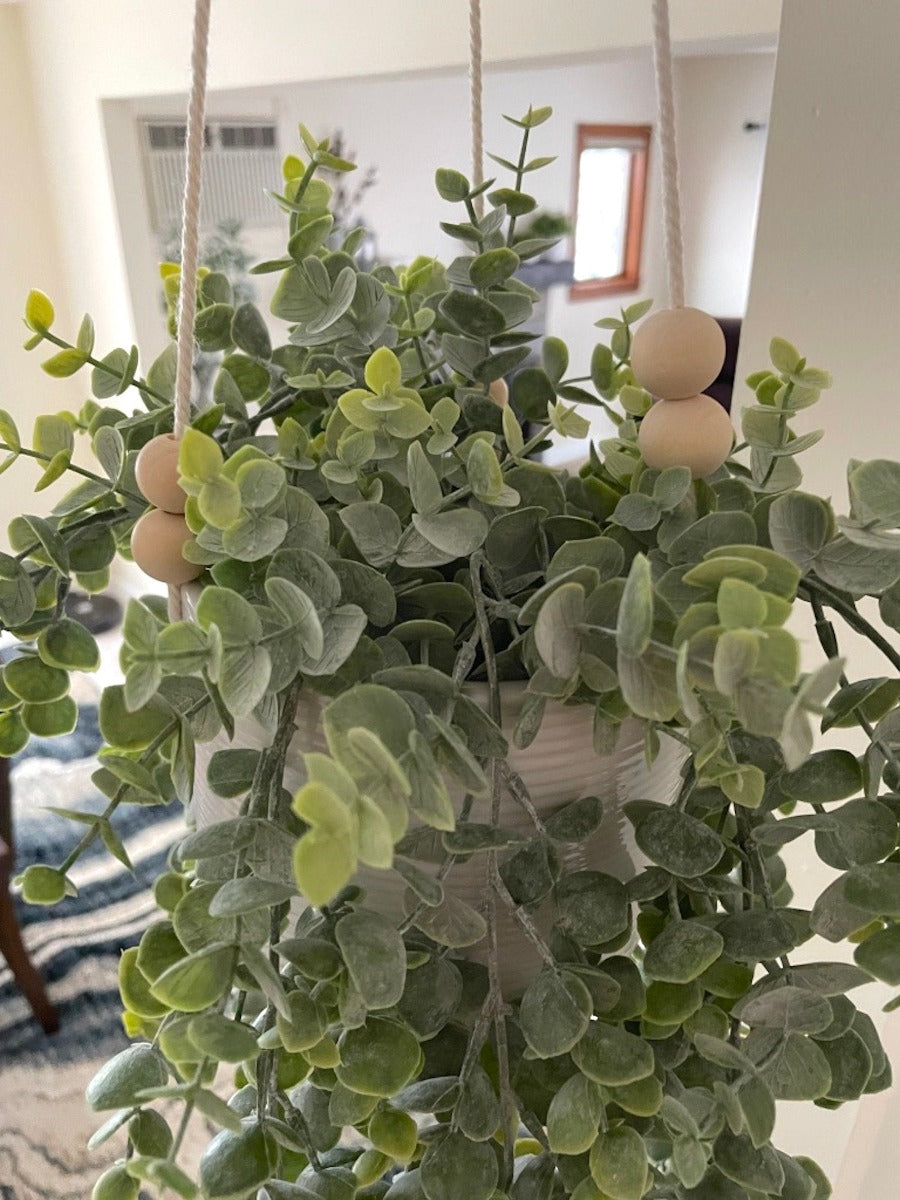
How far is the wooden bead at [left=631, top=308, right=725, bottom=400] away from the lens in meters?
0.33

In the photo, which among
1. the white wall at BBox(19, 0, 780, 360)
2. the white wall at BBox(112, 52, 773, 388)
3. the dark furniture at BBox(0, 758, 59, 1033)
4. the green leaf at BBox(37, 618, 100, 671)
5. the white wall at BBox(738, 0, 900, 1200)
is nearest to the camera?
the green leaf at BBox(37, 618, 100, 671)

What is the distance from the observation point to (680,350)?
1.08 ft

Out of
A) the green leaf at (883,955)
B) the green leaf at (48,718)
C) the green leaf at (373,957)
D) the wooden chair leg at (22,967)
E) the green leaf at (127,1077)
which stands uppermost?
the green leaf at (373,957)

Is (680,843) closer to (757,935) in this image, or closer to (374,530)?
(757,935)

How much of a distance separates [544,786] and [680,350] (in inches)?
6.8

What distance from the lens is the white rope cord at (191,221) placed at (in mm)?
327

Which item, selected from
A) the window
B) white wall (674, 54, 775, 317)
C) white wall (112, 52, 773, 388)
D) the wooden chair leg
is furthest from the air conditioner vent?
white wall (674, 54, 775, 317)

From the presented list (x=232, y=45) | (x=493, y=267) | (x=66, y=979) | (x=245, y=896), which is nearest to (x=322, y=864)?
(x=245, y=896)

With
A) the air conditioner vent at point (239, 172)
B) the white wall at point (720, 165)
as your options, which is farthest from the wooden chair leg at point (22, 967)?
the white wall at point (720, 165)

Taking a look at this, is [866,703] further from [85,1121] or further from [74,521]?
[85,1121]

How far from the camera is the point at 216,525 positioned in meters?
0.29

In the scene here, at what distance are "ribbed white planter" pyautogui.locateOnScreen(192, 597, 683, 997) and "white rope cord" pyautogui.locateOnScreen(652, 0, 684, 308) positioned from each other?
16 centimetres

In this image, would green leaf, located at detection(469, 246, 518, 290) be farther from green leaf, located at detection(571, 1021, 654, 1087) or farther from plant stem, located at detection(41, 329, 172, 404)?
green leaf, located at detection(571, 1021, 654, 1087)

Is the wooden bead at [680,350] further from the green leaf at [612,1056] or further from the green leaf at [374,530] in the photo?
the green leaf at [612,1056]
